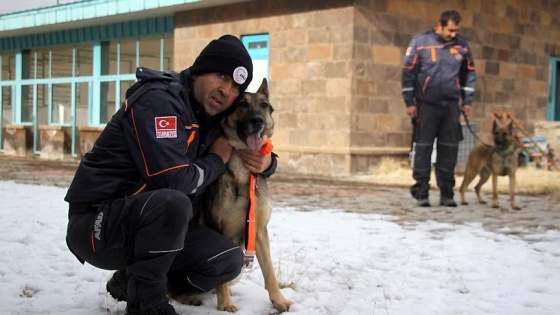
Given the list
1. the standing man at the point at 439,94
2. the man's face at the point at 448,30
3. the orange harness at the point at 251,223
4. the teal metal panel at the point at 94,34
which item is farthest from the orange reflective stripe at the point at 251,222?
the teal metal panel at the point at 94,34

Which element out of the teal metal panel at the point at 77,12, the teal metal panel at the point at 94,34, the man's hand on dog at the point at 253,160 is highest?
the teal metal panel at the point at 77,12

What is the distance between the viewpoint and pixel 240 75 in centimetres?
317

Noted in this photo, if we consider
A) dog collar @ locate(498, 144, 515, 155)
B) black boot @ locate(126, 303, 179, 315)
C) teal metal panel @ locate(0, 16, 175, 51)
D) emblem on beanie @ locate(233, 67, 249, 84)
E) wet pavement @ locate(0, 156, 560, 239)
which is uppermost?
teal metal panel @ locate(0, 16, 175, 51)

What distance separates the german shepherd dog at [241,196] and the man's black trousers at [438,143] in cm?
459

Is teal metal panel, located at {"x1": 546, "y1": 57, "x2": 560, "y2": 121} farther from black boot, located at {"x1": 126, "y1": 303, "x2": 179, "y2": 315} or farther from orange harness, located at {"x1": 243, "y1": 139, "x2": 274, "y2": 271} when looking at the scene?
black boot, located at {"x1": 126, "y1": 303, "x2": 179, "y2": 315}

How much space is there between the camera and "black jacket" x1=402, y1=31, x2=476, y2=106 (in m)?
7.57

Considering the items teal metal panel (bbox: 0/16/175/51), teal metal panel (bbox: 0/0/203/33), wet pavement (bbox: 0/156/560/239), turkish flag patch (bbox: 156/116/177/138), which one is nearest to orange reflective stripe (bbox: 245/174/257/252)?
turkish flag patch (bbox: 156/116/177/138)

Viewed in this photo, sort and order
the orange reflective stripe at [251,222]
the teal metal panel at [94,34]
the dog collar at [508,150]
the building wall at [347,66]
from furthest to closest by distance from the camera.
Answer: the teal metal panel at [94,34] < the building wall at [347,66] < the dog collar at [508,150] < the orange reflective stripe at [251,222]

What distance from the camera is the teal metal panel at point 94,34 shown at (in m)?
15.7

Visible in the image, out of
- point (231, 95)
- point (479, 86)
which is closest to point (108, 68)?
point (479, 86)

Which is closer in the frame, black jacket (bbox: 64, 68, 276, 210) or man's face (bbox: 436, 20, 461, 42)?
black jacket (bbox: 64, 68, 276, 210)

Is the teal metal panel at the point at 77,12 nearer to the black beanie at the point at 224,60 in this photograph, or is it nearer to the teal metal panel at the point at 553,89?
the teal metal panel at the point at 553,89

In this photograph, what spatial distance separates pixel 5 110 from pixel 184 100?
19.1 meters

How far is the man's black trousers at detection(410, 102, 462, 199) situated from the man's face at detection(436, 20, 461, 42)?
79 centimetres
